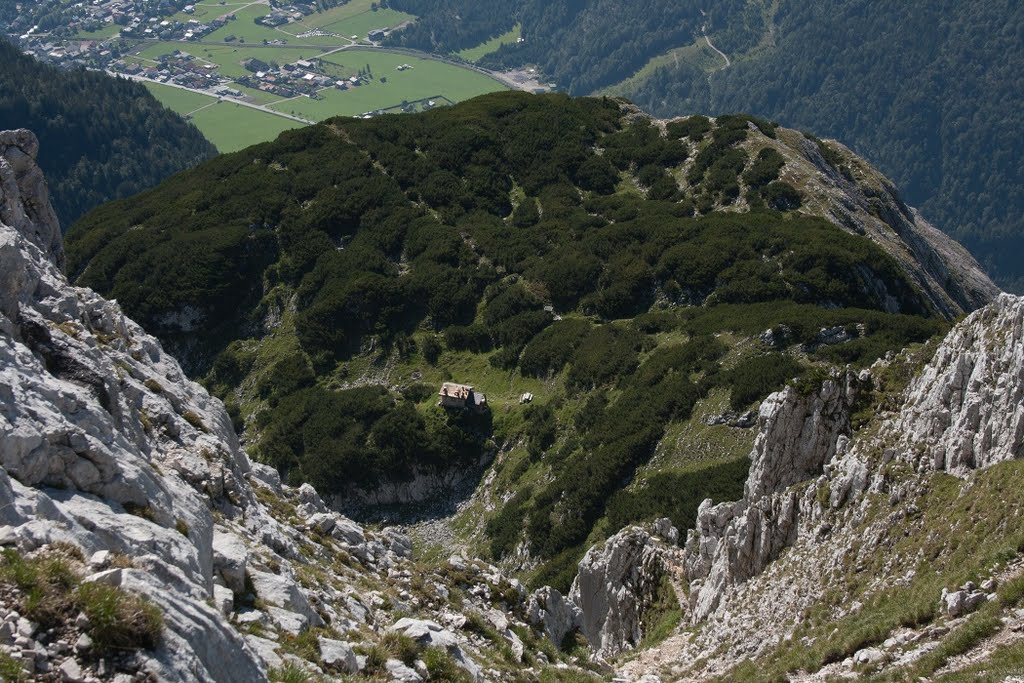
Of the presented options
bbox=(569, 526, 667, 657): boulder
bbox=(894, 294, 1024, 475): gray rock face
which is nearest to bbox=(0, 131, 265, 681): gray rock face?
bbox=(569, 526, 667, 657): boulder

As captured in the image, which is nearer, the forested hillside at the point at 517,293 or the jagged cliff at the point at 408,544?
the jagged cliff at the point at 408,544

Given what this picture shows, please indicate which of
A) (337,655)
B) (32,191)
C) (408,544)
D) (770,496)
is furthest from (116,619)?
(32,191)

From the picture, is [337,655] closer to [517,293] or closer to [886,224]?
[517,293]

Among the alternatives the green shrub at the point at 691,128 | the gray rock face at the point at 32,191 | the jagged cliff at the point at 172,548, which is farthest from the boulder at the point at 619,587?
the green shrub at the point at 691,128

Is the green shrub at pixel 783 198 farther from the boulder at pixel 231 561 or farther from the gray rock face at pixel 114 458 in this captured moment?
the boulder at pixel 231 561

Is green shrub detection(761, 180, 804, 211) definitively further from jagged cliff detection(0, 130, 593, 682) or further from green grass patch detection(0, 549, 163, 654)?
green grass patch detection(0, 549, 163, 654)

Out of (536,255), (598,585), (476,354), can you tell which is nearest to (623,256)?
(536,255)

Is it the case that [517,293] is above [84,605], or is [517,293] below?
below
